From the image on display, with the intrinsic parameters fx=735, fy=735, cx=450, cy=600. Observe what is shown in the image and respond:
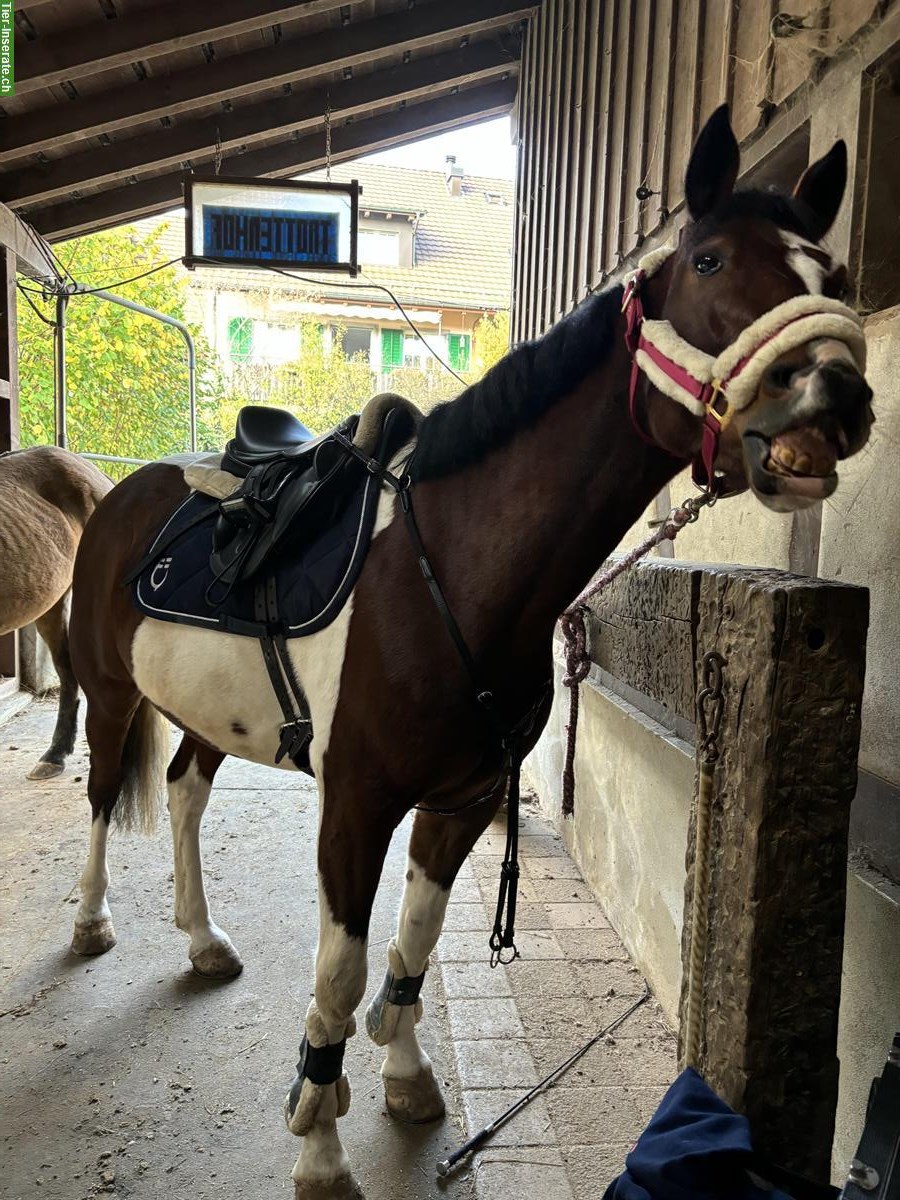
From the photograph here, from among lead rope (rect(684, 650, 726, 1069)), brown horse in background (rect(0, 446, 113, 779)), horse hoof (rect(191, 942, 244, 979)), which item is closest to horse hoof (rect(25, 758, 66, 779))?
brown horse in background (rect(0, 446, 113, 779))

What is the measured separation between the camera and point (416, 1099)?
5.72 ft

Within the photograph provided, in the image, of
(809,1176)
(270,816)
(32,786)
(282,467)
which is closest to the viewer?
(809,1176)

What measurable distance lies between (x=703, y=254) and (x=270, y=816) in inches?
125

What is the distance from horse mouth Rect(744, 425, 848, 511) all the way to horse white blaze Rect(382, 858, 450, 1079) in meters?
1.19

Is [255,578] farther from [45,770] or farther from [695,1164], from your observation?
[45,770]

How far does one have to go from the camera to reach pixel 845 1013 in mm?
1344

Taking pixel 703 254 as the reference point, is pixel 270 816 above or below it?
below

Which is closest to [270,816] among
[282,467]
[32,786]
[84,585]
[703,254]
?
[32,786]

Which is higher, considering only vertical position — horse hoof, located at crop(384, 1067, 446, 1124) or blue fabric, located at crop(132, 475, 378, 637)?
blue fabric, located at crop(132, 475, 378, 637)

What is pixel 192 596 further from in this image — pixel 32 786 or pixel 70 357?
pixel 70 357

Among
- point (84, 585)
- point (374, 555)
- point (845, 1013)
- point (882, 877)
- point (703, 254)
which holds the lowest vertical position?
point (845, 1013)

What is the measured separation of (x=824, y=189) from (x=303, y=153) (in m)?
4.99

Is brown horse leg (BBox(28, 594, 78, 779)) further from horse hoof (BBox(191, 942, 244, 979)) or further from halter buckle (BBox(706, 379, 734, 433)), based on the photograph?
halter buckle (BBox(706, 379, 734, 433))

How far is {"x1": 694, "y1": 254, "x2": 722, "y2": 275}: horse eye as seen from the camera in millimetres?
976
